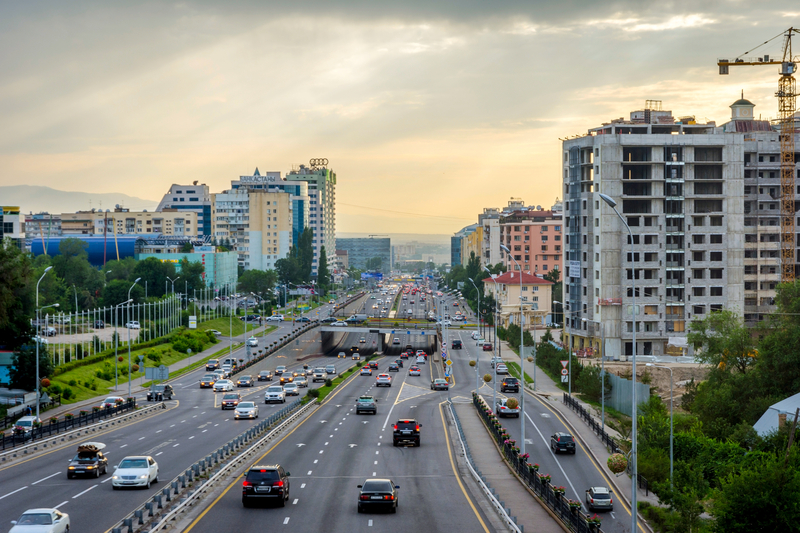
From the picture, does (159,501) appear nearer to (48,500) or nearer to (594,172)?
(48,500)

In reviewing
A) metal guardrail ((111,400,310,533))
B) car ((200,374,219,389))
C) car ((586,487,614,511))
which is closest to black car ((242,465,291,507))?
metal guardrail ((111,400,310,533))

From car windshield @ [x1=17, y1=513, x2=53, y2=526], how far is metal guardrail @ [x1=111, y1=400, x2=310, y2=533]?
1925 mm

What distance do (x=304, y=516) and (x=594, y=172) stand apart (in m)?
89.2

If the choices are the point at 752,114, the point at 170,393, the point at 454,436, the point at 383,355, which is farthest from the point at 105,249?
the point at 454,436

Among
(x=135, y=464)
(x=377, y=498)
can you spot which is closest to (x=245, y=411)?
(x=135, y=464)

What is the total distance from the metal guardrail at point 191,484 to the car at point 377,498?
6.54 m

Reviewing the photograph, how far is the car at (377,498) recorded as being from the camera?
30.0 meters

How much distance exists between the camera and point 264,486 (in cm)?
3072

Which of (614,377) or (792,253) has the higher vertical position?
(792,253)

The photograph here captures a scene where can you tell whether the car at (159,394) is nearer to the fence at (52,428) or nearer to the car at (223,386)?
the car at (223,386)

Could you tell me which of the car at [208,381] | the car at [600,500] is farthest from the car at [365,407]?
the car at [208,381]

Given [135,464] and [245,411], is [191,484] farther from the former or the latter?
[245,411]

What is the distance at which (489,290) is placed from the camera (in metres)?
184

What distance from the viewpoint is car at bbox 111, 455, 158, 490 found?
1288 inches
